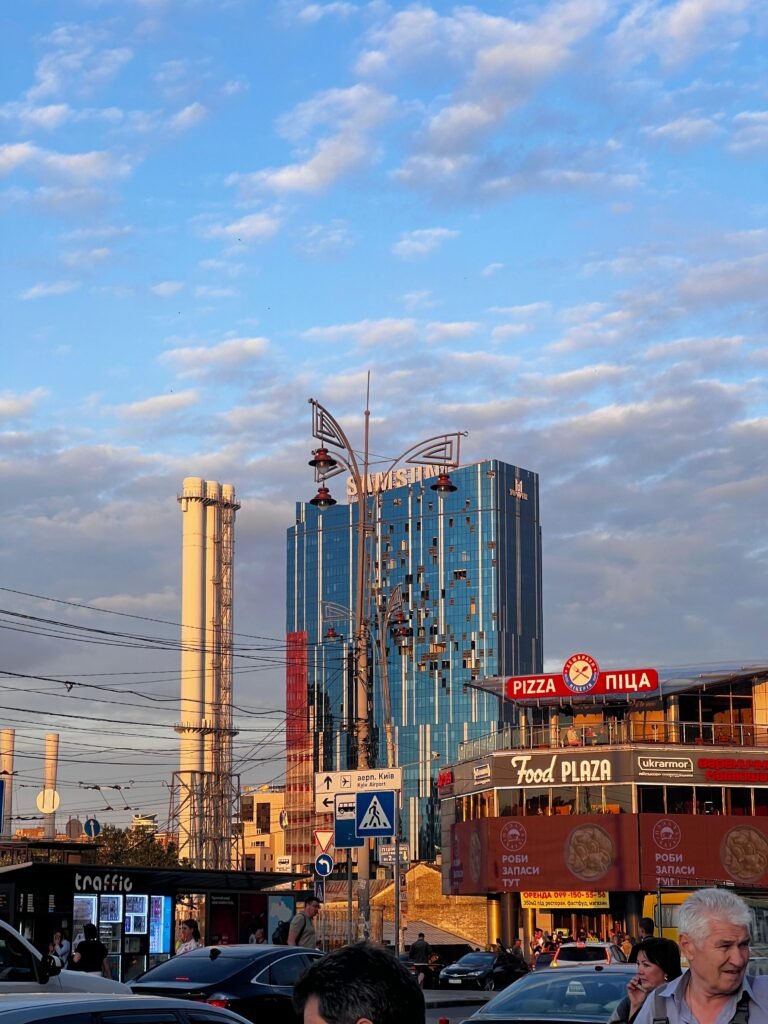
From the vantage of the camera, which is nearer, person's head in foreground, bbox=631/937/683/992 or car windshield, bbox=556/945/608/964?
person's head in foreground, bbox=631/937/683/992

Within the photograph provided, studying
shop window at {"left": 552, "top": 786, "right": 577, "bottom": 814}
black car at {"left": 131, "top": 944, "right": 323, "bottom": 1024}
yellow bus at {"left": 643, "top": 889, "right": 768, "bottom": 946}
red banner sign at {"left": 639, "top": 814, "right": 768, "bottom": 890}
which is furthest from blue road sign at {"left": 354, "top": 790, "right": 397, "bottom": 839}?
shop window at {"left": 552, "top": 786, "right": 577, "bottom": 814}

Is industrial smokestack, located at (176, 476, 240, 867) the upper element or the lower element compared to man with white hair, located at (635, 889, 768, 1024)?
upper

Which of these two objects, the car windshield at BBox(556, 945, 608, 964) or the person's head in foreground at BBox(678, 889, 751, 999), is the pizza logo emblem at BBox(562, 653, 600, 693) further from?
the person's head in foreground at BBox(678, 889, 751, 999)

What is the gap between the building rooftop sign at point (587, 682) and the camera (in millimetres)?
68250

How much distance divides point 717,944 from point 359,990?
2169 mm

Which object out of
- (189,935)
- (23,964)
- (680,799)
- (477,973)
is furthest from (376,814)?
(680,799)

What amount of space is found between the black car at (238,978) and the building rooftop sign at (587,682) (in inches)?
2033

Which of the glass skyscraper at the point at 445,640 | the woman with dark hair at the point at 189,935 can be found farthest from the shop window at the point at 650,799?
the glass skyscraper at the point at 445,640

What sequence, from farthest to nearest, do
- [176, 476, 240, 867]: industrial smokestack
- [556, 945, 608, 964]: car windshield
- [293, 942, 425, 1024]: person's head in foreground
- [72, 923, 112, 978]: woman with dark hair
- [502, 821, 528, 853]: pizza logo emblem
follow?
1. [176, 476, 240, 867]: industrial smokestack
2. [502, 821, 528, 853]: pizza logo emblem
3. [556, 945, 608, 964]: car windshield
4. [72, 923, 112, 978]: woman with dark hair
5. [293, 942, 425, 1024]: person's head in foreground

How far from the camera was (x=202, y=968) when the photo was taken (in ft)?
56.9

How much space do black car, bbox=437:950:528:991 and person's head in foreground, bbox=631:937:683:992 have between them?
37928mm

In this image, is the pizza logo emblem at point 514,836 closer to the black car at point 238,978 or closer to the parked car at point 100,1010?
the black car at point 238,978

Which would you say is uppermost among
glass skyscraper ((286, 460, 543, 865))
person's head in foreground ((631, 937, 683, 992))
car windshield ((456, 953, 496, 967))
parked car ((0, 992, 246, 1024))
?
glass skyscraper ((286, 460, 543, 865))

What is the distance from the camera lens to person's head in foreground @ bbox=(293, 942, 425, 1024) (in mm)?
3469
